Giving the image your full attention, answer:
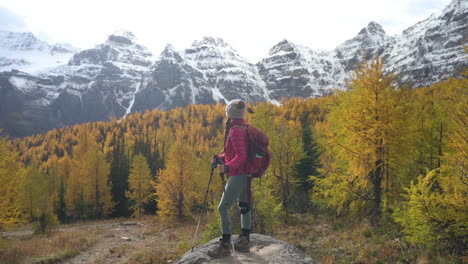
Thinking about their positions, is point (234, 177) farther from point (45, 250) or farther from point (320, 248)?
point (45, 250)

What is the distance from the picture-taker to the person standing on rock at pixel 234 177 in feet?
16.3

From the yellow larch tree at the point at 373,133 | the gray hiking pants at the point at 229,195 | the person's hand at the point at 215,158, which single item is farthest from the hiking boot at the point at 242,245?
the yellow larch tree at the point at 373,133

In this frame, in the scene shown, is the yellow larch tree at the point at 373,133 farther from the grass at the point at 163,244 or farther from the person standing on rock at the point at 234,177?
the grass at the point at 163,244

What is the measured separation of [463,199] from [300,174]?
20143 millimetres

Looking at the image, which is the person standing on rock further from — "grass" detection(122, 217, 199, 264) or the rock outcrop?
"grass" detection(122, 217, 199, 264)

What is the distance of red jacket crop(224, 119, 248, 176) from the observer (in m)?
4.91

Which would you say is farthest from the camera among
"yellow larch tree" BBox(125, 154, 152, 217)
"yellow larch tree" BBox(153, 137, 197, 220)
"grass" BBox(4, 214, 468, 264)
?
"yellow larch tree" BBox(125, 154, 152, 217)

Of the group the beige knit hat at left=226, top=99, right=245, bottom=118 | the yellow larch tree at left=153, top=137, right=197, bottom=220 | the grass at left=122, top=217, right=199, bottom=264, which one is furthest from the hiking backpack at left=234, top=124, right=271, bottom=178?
the yellow larch tree at left=153, top=137, right=197, bottom=220

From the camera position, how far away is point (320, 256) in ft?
33.5

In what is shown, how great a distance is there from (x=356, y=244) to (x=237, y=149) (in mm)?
8820

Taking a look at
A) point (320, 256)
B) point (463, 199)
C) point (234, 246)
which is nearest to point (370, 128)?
point (463, 199)

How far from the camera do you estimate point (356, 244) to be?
1091 cm

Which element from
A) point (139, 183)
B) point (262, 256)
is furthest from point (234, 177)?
point (139, 183)

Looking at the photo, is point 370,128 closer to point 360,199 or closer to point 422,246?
point 360,199
